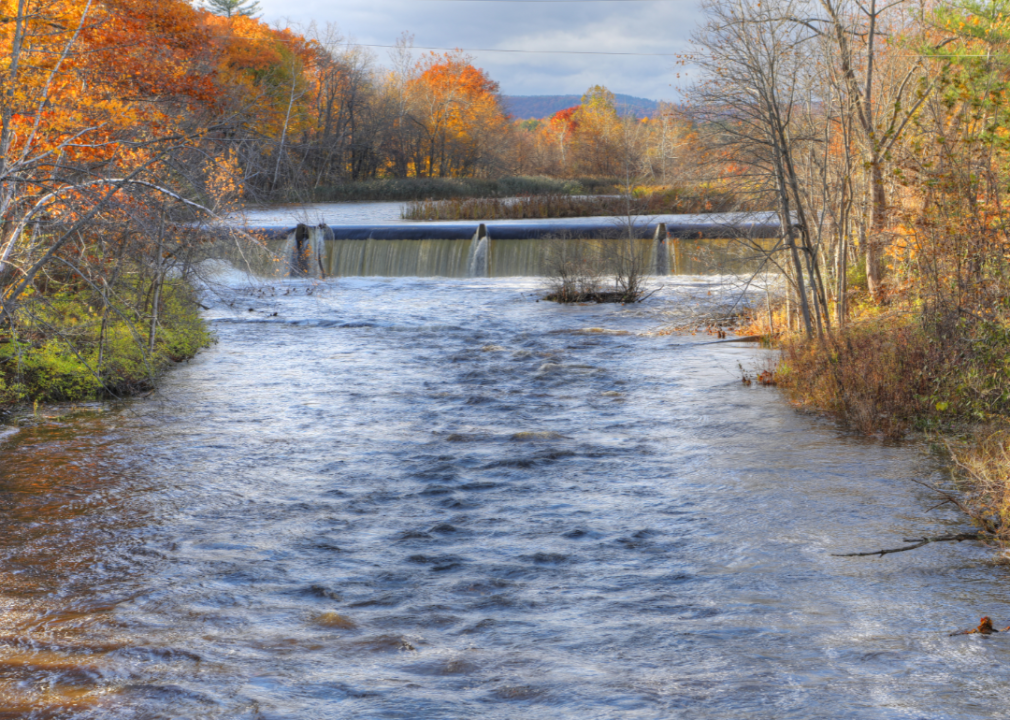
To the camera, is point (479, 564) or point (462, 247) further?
point (462, 247)

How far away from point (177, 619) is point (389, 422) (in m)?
5.30

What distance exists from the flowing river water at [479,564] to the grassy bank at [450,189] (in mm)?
33958

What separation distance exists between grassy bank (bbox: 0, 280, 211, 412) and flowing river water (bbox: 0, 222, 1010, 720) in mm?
557

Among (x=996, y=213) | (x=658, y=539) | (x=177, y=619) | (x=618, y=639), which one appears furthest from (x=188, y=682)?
(x=996, y=213)

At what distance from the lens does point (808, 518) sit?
755cm

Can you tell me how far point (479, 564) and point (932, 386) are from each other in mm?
5656

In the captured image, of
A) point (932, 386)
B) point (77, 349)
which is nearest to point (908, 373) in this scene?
point (932, 386)

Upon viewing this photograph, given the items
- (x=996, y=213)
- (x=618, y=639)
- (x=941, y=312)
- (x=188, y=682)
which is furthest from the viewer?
(x=941, y=312)

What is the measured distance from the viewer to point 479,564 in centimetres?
679

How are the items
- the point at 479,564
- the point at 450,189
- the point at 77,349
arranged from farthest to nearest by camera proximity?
the point at 450,189 < the point at 77,349 < the point at 479,564

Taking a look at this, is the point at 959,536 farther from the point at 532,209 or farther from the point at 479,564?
the point at 532,209

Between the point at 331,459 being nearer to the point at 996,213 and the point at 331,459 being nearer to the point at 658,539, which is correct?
the point at 658,539

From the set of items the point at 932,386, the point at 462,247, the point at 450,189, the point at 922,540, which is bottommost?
the point at 922,540

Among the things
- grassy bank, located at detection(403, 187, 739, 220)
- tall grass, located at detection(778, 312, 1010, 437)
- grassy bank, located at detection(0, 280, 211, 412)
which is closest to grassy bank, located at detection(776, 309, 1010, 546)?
tall grass, located at detection(778, 312, 1010, 437)
